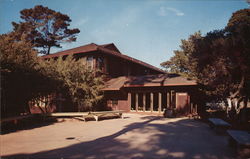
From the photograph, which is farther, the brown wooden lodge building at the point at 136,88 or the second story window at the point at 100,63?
the second story window at the point at 100,63

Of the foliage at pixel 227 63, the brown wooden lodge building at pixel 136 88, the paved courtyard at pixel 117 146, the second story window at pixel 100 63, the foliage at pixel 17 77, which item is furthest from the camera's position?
the second story window at pixel 100 63

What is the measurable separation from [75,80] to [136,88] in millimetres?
7169

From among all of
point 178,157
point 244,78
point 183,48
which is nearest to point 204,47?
point 244,78

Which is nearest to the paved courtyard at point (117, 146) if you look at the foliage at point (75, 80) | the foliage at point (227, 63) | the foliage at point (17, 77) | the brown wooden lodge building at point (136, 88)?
the foliage at point (17, 77)

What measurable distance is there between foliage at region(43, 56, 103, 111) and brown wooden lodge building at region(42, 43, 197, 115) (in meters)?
1.41

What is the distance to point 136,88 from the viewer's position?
18828 millimetres

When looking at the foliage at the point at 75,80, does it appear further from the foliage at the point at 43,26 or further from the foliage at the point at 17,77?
the foliage at the point at 43,26

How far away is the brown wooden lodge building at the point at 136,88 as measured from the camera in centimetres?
1620

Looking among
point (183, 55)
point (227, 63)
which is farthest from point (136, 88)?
point (183, 55)

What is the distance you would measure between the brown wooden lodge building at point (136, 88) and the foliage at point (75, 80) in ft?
4.62

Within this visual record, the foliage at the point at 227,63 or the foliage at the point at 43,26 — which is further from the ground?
the foliage at the point at 43,26

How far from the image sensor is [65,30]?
3575 cm

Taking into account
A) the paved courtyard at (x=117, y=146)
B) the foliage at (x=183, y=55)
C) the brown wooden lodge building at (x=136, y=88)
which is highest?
the foliage at (x=183, y=55)

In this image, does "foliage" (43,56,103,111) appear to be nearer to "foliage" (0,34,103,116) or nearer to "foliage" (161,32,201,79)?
"foliage" (0,34,103,116)
